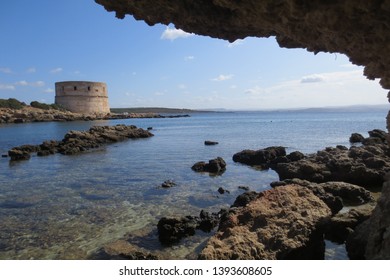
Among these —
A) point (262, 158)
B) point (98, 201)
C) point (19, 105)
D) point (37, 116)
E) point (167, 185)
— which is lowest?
point (98, 201)

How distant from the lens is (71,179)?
14.5 m

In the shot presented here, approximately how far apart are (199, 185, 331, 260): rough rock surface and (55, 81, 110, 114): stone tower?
74374 mm

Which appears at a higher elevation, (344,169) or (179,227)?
(344,169)

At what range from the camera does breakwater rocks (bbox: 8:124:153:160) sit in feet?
75.0

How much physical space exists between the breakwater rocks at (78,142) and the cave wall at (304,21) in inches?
730

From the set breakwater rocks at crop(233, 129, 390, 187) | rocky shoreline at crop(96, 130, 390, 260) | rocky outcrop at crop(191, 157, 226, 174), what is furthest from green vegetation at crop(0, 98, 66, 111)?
rocky shoreline at crop(96, 130, 390, 260)

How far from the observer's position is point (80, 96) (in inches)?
2987

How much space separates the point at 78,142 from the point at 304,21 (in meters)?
24.4

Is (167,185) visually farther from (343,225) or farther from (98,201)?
(343,225)

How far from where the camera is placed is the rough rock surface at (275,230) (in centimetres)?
533

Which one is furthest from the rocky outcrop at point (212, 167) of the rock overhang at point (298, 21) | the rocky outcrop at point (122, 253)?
the rock overhang at point (298, 21)

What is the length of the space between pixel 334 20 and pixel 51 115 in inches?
2792

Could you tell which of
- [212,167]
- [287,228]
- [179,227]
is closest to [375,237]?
[287,228]
